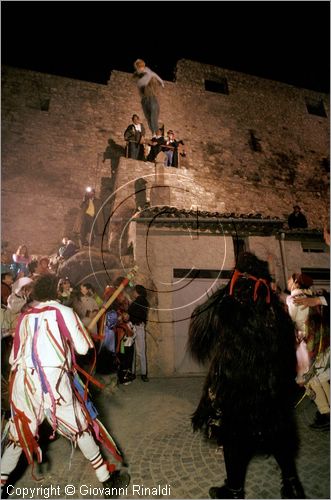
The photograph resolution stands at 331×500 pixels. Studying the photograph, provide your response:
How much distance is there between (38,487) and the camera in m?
3.08

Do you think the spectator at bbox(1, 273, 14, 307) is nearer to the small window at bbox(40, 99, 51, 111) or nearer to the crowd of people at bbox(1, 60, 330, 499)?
the crowd of people at bbox(1, 60, 330, 499)

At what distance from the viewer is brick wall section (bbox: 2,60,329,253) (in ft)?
41.3

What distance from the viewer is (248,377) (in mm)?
2686

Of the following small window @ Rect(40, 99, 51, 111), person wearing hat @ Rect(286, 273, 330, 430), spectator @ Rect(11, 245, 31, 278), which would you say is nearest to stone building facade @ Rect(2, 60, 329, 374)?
small window @ Rect(40, 99, 51, 111)

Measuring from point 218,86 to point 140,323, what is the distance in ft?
54.8

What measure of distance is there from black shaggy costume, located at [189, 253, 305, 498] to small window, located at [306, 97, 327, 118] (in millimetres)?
20871

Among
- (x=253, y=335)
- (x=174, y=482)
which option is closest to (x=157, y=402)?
(x=174, y=482)

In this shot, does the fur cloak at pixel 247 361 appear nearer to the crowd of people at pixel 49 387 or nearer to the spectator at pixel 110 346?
the crowd of people at pixel 49 387

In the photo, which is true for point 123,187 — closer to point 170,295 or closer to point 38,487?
point 170,295

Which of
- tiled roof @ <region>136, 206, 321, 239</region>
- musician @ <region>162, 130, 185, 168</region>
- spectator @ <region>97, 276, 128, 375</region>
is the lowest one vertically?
spectator @ <region>97, 276, 128, 375</region>

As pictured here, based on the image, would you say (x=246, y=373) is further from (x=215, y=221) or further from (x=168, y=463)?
(x=215, y=221)

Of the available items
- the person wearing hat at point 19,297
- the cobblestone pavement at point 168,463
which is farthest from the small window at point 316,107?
the person wearing hat at point 19,297

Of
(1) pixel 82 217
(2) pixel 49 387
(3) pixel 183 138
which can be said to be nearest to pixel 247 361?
(2) pixel 49 387

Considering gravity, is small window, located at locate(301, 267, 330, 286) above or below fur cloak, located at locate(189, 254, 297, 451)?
above
